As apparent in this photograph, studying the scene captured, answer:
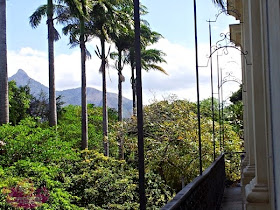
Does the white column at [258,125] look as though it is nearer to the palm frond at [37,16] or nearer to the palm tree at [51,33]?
the palm tree at [51,33]

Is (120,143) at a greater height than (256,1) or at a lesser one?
lesser

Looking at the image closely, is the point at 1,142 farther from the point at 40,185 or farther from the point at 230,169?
the point at 230,169

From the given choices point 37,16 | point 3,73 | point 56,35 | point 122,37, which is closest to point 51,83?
point 56,35

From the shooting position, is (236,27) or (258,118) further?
(236,27)

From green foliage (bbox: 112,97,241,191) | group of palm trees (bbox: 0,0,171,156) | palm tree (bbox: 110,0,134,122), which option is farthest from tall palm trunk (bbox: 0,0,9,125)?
palm tree (bbox: 110,0,134,122)

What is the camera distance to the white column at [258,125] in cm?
375

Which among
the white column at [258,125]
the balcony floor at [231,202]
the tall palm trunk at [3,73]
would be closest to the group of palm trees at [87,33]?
the tall palm trunk at [3,73]

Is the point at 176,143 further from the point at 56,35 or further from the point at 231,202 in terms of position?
the point at 231,202

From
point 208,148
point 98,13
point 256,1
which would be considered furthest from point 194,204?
point 98,13

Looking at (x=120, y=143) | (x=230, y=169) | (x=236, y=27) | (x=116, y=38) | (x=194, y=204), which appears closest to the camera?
(x=194, y=204)

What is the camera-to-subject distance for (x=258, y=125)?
161 inches

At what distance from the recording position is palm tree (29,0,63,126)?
21.0 meters

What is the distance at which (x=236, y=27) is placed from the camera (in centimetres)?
1216

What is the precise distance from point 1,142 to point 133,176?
19.6ft
